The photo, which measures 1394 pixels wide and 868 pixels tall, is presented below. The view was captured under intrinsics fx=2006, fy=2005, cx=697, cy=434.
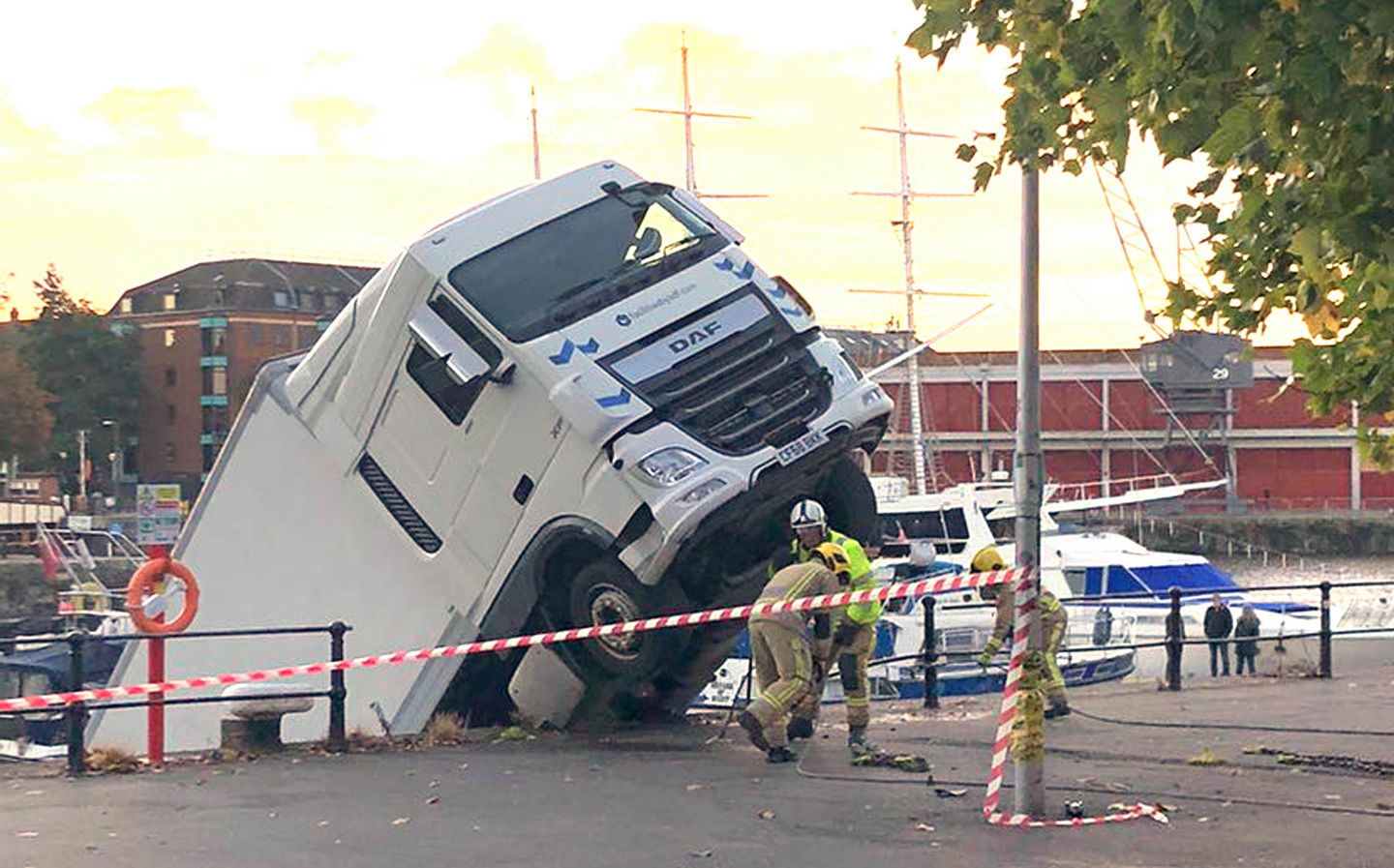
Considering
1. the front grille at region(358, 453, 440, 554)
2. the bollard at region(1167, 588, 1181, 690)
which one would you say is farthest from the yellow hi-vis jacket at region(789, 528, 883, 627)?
Answer: the bollard at region(1167, 588, 1181, 690)

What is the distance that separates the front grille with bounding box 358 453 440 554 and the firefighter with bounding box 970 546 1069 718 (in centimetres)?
391

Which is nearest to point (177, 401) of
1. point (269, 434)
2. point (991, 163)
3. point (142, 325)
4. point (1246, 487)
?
point (142, 325)

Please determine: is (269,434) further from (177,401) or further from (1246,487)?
(1246,487)

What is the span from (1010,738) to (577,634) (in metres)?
3.59

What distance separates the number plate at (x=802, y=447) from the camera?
12867mm

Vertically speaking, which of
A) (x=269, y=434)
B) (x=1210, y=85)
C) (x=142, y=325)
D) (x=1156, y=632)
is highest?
(x=142, y=325)

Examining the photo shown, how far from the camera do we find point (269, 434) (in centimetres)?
1445

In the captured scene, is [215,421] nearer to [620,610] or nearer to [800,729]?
[620,610]

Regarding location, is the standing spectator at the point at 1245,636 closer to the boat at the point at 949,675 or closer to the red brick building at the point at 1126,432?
the boat at the point at 949,675

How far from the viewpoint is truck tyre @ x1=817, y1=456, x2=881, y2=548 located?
46.4 feet

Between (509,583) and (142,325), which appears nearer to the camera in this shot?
(509,583)

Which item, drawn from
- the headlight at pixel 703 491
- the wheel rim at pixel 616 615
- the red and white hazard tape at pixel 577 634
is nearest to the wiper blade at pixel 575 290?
the headlight at pixel 703 491

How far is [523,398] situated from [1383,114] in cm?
717

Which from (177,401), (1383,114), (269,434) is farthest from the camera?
(177,401)
